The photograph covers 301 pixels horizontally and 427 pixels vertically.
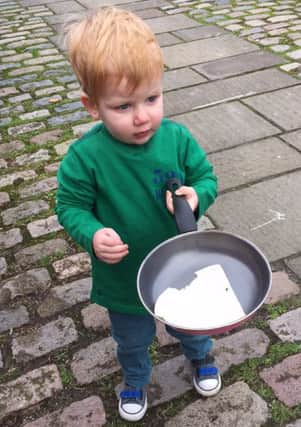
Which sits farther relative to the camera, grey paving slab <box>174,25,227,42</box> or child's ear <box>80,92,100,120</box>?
grey paving slab <box>174,25,227,42</box>

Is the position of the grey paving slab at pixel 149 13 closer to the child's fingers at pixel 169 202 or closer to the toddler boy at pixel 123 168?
the toddler boy at pixel 123 168

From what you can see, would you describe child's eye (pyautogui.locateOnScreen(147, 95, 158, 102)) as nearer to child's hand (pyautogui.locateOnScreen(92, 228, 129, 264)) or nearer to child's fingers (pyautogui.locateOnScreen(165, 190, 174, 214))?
child's fingers (pyautogui.locateOnScreen(165, 190, 174, 214))

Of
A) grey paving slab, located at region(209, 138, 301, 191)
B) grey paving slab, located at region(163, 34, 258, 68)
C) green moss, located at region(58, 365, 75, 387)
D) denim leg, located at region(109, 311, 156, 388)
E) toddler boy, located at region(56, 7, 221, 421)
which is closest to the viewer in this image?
toddler boy, located at region(56, 7, 221, 421)

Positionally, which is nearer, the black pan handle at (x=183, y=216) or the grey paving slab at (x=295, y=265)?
the black pan handle at (x=183, y=216)

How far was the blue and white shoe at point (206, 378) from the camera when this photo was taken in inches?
78.7

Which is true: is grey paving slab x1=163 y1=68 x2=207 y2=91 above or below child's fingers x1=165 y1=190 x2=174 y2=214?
below

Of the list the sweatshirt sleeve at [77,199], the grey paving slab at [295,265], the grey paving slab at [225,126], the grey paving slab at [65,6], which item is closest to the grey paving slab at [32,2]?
the grey paving slab at [65,6]

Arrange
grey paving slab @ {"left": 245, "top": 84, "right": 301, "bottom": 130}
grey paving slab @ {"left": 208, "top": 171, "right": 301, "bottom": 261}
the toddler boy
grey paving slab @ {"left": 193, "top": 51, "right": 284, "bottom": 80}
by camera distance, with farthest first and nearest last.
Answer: grey paving slab @ {"left": 193, "top": 51, "right": 284, "bottom": 80} < grey paving slab @ {"left": 245, "top": 84, "right": 301, "bottom": 130} < grey paving slab @ {"left": 208, "top": 171, "right": 301, "bottom": 261} < the toddler boy

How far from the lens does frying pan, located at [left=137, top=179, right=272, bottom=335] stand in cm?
161

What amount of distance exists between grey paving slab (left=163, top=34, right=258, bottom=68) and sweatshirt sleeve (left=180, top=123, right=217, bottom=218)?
3.50 meters

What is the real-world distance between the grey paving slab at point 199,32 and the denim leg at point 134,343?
4.41 metres

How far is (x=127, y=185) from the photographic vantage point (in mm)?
1628

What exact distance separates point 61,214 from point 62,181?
106 mm

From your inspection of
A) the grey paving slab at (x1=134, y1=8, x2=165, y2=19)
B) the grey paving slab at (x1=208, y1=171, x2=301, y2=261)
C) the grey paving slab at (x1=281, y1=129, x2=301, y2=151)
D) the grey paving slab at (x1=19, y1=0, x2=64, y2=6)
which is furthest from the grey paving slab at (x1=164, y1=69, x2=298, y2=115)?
the grey paving slab at (x1=19, y1=0, x2=64, y2=6)
